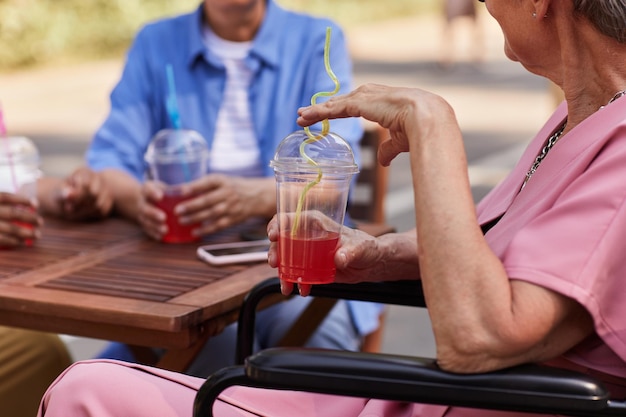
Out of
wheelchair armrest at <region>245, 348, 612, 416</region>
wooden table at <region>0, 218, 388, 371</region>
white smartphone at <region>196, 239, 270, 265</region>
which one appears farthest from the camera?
white smartphone at <region>196, 239, 270, 265</region>

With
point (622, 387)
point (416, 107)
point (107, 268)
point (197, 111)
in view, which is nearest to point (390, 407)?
point (622, 387)

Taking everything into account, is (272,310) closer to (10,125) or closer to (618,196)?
(618,196)

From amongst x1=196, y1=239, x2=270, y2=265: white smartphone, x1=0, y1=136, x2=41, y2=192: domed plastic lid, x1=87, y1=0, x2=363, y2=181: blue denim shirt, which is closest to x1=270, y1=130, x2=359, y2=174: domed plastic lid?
x1=196, y1=239, x2=270, y2=265: white smartphone

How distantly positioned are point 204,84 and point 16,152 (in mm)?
757

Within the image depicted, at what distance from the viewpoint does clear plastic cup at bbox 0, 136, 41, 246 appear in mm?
2809

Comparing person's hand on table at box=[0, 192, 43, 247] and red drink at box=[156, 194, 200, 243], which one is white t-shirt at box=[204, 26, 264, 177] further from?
person's hand on table at box=[0, 192, 43, 247]

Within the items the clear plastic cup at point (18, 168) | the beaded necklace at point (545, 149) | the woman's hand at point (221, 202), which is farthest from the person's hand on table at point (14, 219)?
the beaded necklace at point (545, 149)

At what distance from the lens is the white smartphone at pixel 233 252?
102 inches

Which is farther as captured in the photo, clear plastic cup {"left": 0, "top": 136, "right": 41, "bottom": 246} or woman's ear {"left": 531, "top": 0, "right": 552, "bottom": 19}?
clear plastic cup {"left": 0, "top": 136, "right": 41, "bottom": 246}

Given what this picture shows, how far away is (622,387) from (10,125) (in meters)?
10.1

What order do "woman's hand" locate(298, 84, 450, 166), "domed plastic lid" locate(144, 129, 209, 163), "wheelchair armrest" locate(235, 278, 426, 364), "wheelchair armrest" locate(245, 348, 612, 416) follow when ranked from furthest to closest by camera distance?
1. "domed plastic lid" locate(144, 129, 209, 163)
2. "wheelchair armrest" locate(235, 278, 426, 364)
3. "woman's hand" locate(298, 84, 450, 166)
4. "wheelchair armrest" locate(245, 348, 612, 416)

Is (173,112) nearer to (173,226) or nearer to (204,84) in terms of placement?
(173,226)

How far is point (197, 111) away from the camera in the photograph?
3354 millimetres

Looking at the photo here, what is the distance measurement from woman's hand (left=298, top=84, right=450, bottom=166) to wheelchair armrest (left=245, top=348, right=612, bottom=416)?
398 millimetres
